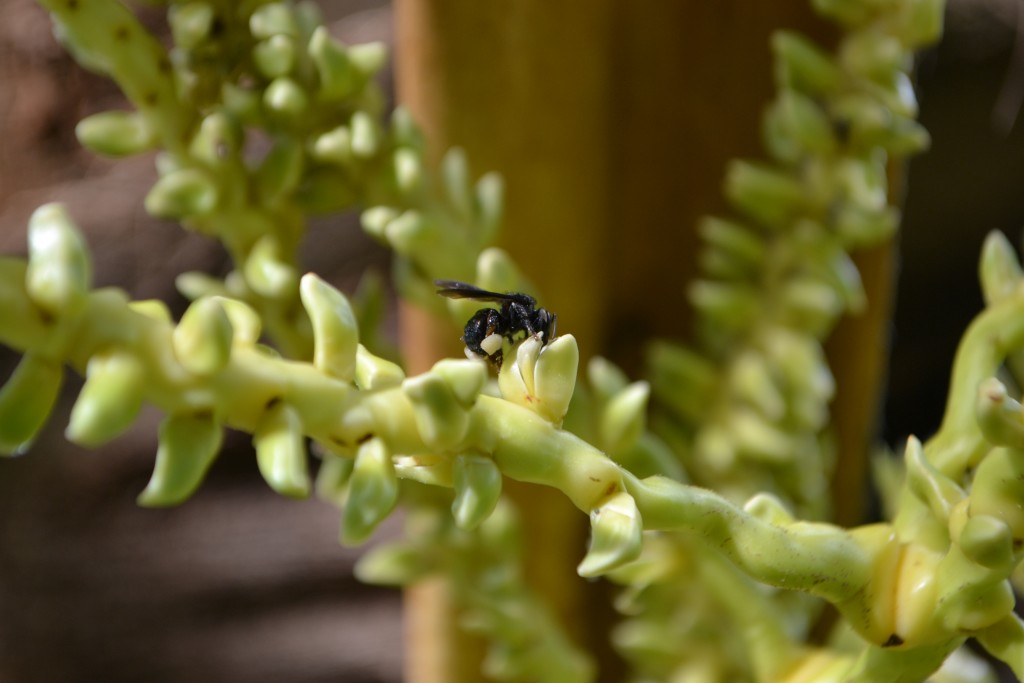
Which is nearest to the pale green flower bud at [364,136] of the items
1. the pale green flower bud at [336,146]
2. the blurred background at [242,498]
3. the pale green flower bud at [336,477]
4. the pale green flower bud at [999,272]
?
the pale green flower bud at [336,146]

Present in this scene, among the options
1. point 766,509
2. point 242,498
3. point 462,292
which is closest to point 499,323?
point 462,292

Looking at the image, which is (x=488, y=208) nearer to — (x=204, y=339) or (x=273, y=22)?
(x=273, y=22)

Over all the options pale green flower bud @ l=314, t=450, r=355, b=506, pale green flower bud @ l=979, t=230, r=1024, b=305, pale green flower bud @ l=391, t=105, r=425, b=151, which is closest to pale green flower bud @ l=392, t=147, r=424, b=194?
pale green flower bud @ l=391, t=105, r=425, b=151

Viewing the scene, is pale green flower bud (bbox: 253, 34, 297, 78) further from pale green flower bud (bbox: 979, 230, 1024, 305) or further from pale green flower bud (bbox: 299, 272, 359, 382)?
pale green flower bud (bbox: 979, 230, 1024, 305)

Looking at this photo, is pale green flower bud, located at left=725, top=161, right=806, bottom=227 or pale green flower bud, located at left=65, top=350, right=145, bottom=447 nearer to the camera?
pale green flower bud, located at left=65, top=350, right=145, bottom=447

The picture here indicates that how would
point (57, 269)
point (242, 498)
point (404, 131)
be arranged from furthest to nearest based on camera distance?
1. point (242, 498)
2. point (404, 131)
3. point (57, 269)

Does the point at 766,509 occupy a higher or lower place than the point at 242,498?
higher
